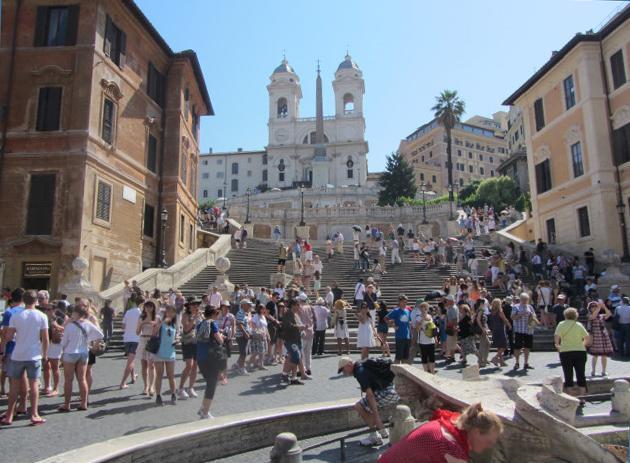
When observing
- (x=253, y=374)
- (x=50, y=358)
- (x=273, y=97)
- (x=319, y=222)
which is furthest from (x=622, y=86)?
(x=273, y=97)

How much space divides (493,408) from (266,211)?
4358cm

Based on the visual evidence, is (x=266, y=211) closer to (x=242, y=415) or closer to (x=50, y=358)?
(x=50, y=358)

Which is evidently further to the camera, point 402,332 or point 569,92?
point 569,92

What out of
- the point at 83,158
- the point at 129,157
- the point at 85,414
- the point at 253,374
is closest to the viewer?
the point at 85,414

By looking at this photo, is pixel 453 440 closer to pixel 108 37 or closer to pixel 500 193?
pixel 108 37

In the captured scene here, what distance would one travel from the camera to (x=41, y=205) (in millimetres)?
20719

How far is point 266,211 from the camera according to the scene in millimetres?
49219

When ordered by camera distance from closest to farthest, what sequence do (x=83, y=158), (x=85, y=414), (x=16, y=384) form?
(x=16, y=384), (x=85, y=414), (x=83, y=158)

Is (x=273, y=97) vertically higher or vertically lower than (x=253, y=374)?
higher

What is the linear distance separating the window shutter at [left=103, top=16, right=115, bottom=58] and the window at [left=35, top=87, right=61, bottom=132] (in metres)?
2.67

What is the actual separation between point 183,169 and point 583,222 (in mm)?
20825

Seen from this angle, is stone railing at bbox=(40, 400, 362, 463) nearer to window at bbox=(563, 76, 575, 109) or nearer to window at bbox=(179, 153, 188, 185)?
window at bbox=(179, 153, 188, 185)

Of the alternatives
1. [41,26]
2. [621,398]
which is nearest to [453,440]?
[621,398]

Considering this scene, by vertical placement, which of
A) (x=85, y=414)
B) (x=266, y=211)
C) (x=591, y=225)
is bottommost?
(x=85, y=414)
